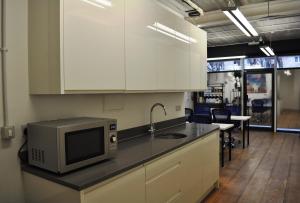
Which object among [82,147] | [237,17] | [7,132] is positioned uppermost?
[237,17]

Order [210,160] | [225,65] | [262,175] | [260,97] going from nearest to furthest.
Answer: [210,160] → [262,175] → [260,97] → [225,65]

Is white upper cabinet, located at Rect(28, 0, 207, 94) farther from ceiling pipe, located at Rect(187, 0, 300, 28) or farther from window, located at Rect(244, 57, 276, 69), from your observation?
window, located at Rect(244, 57, 276, 69)

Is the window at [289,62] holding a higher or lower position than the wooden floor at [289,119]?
higher

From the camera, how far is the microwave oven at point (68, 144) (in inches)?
63.4

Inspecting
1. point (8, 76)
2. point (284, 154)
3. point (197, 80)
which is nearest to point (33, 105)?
point (8, 76)

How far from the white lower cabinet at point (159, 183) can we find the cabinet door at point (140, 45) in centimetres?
78

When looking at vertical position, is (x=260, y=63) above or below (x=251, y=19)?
below

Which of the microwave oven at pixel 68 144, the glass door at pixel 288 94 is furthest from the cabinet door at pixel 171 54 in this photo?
the glass door at pixel 288 94

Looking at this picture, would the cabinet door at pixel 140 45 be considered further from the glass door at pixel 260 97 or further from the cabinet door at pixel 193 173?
the glass door at pixel 260 97

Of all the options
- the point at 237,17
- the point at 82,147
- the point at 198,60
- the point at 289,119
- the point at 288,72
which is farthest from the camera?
the point at 289,119

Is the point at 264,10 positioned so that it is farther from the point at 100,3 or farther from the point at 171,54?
the point at 100,3

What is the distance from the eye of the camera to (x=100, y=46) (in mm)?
1979

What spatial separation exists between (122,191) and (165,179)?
62 centimetres

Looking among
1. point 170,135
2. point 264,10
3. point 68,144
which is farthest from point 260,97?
point 68,144
